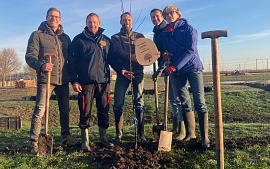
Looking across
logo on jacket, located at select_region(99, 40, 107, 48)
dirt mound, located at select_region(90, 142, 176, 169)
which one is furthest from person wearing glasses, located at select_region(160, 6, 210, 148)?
logo on jacket, located at select_region(99, 40, 107, 48)

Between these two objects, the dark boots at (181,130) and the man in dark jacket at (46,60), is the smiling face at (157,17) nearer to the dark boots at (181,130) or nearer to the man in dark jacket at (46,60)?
the man in dark jacket at (46,60)

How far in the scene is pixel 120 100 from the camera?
7.04 m

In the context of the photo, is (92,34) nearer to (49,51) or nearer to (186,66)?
(49,51)

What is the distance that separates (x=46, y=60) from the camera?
664cm

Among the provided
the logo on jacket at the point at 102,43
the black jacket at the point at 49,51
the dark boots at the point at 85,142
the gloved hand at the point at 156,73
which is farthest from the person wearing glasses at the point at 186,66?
the black jacket at the point at 49,51

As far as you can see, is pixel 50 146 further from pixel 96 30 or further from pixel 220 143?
pixel 220 143

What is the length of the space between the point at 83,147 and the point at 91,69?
1.39 m

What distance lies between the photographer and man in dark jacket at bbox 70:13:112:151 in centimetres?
662

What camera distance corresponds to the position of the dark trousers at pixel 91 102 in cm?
664

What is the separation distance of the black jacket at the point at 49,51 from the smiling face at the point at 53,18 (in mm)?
77

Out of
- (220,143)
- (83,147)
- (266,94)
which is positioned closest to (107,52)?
(83,147)

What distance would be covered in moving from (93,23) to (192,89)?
2.12 metres

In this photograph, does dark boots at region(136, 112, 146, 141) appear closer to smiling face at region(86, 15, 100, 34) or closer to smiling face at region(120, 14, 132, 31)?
smiling face at region(120, 14, 132, 31)

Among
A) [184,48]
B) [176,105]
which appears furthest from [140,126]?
[184,48]
